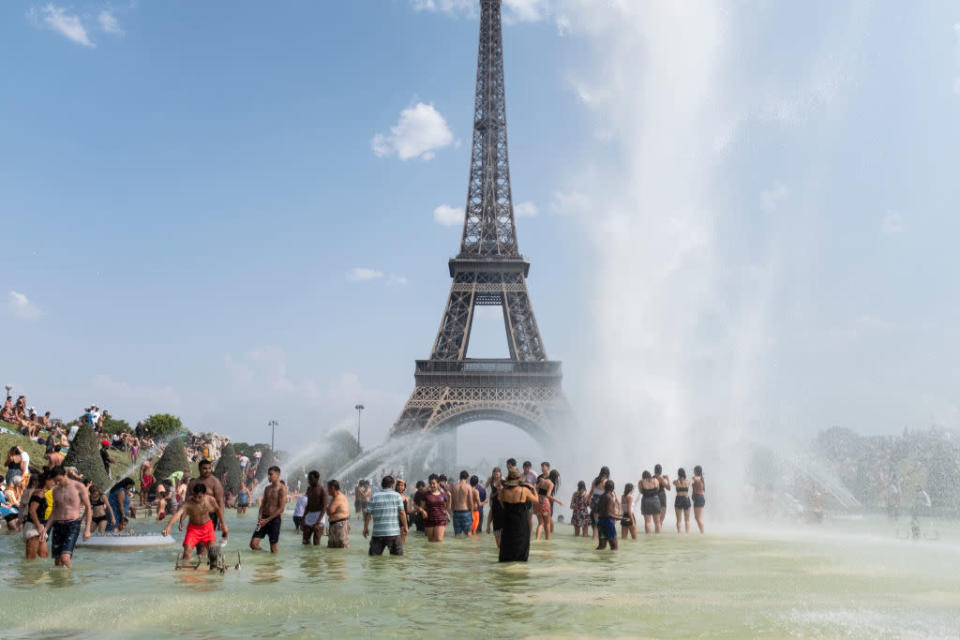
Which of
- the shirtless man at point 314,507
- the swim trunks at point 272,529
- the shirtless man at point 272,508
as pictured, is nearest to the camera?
the shirtless man at point 272,508

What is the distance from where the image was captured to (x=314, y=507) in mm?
16969

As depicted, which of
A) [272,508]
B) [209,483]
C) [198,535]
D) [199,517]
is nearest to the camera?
[199,517]

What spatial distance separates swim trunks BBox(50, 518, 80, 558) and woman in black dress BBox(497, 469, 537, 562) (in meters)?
7.08

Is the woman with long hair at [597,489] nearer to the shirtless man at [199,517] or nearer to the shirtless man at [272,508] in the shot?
the shirtless man at [272,508]

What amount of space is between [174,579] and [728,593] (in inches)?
309

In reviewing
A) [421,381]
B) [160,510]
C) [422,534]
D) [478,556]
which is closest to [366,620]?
[478,556]

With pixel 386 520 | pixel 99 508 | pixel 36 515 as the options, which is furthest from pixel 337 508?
pixel 99 508

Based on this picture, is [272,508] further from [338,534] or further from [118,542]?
[118,542]

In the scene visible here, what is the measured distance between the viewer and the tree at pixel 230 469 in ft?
114

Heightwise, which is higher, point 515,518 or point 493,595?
point 515,518

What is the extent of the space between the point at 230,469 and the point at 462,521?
18034 millimetres

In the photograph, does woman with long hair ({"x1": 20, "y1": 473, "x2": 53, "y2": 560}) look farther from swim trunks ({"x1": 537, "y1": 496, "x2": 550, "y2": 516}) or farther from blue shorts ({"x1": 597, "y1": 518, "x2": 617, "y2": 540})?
blue shorts ({"x1": 597, "y1": 518, "x2": 617, "y2": 540})

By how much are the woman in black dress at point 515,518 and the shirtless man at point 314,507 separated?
457 centimetres

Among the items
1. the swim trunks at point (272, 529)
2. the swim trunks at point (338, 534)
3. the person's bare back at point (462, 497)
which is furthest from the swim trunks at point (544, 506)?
the swim trunks at point (272, 529)
